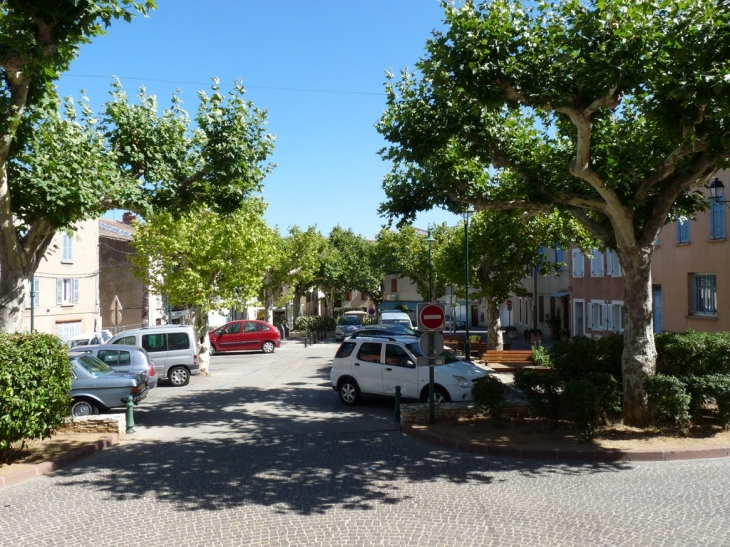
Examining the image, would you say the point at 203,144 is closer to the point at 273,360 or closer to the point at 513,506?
the point at 513,506

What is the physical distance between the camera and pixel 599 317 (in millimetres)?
31547

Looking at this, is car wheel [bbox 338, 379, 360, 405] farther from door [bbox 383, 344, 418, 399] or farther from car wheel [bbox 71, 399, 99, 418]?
car wheel [bbox 71, 399, 99, 418]

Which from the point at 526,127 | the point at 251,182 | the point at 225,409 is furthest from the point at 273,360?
the point at 526,127

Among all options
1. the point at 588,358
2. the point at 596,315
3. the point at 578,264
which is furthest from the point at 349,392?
the point at 578,264

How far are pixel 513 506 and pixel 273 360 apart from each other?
23.9 metres

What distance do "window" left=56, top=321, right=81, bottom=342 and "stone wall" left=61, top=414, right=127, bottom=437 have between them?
19481 millimetres

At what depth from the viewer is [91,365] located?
47.0 ft

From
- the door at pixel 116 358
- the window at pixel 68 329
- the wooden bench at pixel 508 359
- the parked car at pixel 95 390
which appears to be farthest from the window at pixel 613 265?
the window at pixel 68 329

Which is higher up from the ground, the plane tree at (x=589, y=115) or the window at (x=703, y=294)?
the plane tree at (x=589, y=115)

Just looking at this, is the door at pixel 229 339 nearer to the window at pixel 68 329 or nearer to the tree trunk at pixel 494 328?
the window at pixel 68 329

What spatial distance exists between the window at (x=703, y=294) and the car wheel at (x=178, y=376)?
1689cm

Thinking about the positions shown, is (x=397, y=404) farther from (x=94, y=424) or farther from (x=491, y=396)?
(x=94, y=424)

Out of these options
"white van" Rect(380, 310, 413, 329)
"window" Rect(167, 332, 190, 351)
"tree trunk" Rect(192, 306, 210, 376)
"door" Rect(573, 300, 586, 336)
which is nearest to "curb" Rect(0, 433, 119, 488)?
"window" Rect(167, 332, 190, 351)

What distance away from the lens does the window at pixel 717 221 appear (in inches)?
792
